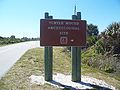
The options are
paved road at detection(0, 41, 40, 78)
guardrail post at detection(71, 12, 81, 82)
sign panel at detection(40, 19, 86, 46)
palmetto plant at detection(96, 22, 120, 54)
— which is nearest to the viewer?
sign panel at detection(40, 19, 86, 46)

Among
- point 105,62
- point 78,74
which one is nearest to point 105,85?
point 78,74

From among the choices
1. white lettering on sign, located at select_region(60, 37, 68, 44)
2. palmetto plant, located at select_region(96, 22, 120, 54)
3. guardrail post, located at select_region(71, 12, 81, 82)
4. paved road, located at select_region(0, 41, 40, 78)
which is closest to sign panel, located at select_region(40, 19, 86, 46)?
white lettering on sign, located at select_region(60, 37, 68, 44)

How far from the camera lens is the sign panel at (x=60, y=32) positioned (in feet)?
36.5

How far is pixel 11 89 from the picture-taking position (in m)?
9.59

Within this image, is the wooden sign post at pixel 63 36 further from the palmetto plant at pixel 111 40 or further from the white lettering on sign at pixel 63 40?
the palmetto plant at pixel 111 40

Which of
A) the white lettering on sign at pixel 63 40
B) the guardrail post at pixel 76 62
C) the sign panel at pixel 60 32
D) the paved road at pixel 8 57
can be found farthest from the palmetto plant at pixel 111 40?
the white lettering on sign at pixel 63 40

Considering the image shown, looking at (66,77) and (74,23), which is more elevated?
(74,23)

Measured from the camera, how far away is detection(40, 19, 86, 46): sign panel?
1112cm

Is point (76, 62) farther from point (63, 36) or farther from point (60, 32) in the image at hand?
point (60, 32)

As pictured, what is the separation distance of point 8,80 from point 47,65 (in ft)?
4.71

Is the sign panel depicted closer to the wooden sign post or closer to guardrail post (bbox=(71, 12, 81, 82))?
the wooden sign post

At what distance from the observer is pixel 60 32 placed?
11.2 m

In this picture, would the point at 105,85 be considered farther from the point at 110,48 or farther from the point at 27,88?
the point at 110,48

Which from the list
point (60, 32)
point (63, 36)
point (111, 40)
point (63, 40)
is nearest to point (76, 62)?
point (63, 40)
